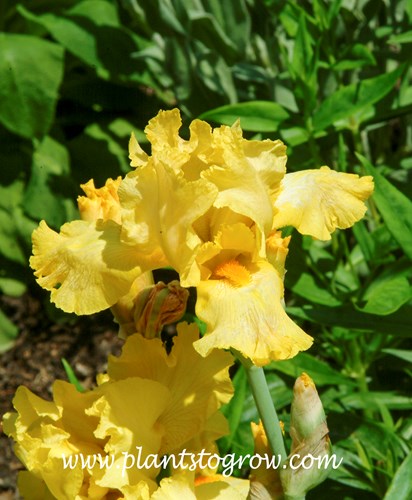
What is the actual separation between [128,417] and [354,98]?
1.01 metres

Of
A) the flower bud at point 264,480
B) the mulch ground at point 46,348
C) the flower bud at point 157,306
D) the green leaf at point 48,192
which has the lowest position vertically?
the mulch ground at point 46,348


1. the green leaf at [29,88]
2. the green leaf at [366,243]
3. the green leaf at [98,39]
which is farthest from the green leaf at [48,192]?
the green leaf at [366,243]

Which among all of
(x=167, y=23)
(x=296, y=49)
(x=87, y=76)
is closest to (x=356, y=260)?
(x=296, y=49)

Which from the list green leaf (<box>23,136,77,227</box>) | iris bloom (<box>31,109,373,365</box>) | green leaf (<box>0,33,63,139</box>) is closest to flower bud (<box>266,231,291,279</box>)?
iris bloom (<box>31,109,373,365</box>)

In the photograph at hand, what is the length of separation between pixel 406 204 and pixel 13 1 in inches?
85.4

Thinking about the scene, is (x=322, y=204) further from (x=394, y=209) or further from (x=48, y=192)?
(x=48, y=192)

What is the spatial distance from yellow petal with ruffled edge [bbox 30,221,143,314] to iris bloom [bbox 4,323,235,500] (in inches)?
3.5

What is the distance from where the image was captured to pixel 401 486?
1.25 m

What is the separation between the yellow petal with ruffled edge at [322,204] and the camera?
3.42ft

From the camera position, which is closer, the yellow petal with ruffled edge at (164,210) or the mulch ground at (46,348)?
the yellow petal with ruffled edge at (164,210)

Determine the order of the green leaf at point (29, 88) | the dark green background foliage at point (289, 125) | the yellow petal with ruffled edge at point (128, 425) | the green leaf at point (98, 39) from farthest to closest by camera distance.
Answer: the green leaf at point (98, 39)
the green leaf at point (29, 88)
the dark green background foliage at point (289, 125)
the yellow petal with ruffled edge at point (128, 425)

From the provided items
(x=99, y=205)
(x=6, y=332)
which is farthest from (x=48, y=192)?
(x=99, y=205)

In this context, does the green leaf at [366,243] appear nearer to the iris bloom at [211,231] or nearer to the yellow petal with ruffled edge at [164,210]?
the iris bloom at [211,231]

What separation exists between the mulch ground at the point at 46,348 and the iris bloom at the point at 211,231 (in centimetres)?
179
